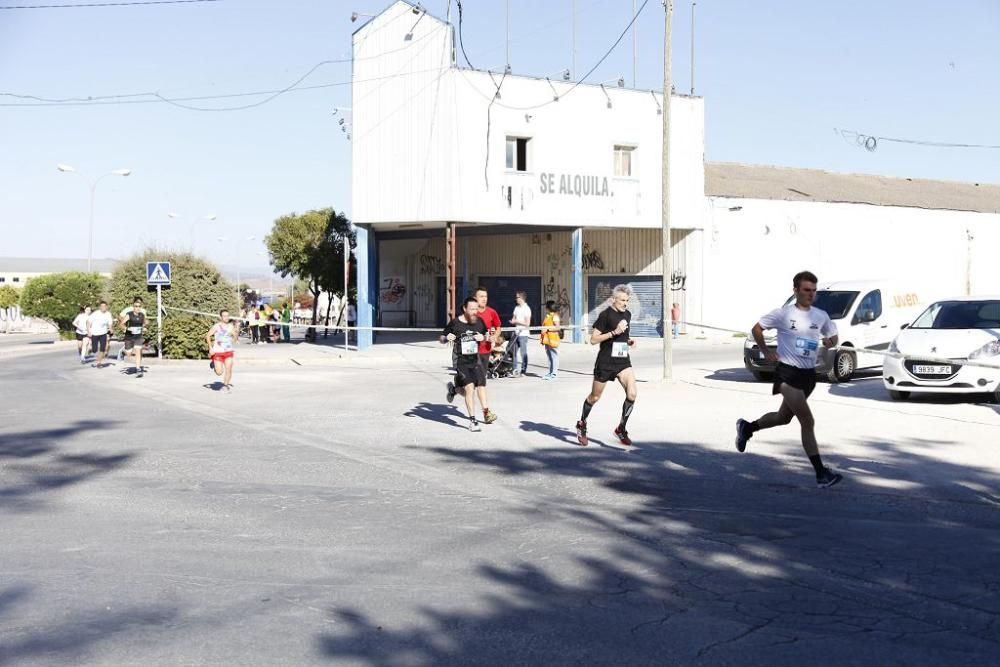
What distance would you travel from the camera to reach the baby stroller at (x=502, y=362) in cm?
2192

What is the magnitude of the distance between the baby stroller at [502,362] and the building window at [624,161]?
14.0 m

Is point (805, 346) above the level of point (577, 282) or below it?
below

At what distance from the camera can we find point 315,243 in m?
45.9

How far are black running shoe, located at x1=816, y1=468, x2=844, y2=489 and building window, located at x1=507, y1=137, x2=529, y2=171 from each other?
24.4 metres

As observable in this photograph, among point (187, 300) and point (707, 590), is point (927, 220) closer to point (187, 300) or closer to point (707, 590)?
point (187, 300)

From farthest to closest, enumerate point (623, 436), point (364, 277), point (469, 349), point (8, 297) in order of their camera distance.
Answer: point (8, 297)
point (364, 277)
point (469, 349)
point (623, 436)

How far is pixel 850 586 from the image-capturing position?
636cm

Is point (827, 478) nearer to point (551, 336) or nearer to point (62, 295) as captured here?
point (551, 336)

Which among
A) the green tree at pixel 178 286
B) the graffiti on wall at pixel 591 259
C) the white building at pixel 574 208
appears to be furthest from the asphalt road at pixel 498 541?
the graffiti on wall at pixel 591 259

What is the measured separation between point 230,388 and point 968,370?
40.9ft

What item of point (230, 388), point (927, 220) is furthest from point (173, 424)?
point (927, 220)

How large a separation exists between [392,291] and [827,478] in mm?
37173

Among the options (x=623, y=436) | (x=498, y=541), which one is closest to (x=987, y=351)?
(x=623, y=436)

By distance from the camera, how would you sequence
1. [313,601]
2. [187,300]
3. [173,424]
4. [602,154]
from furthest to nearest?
[602,154]
[187,300]
[173,424]
[313,601]
